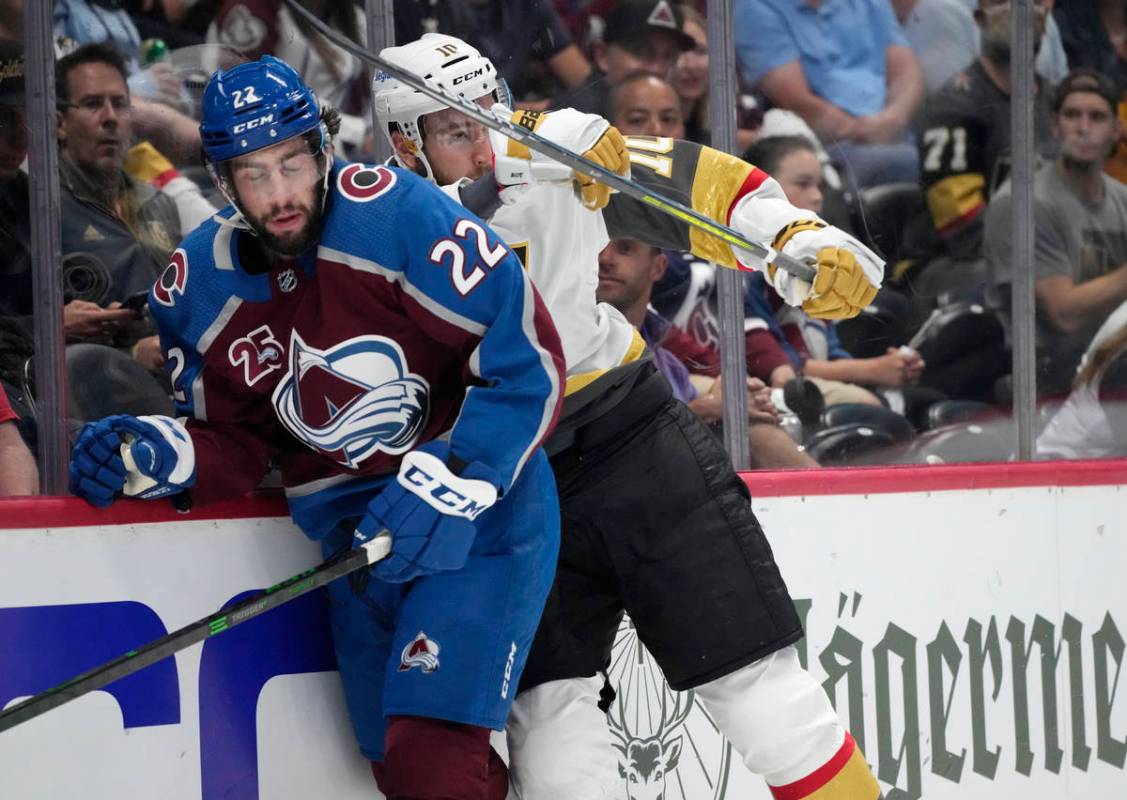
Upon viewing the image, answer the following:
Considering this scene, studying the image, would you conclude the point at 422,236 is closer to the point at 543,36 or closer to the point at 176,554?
the point at 176,554

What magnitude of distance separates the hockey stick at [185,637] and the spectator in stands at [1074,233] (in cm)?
211

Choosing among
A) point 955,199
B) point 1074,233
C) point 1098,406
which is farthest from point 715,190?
point 1098,406

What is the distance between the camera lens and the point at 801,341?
3.24 m

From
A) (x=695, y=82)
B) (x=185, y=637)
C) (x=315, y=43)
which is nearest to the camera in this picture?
(x=185, y=637)

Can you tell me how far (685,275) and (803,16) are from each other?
2.30 ft

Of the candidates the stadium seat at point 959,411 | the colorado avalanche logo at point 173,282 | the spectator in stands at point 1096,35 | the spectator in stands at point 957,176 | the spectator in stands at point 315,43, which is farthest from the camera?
the spectator in stands at point 1096,35

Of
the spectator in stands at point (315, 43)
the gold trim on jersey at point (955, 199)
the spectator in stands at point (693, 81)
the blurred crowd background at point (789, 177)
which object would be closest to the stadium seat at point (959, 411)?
the blurred crowd background at point (789, 177)

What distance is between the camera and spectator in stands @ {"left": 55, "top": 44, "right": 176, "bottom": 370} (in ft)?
7.29

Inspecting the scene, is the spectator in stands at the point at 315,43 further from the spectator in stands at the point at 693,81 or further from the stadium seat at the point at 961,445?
Answer: the stadium seat at the point at 961,445

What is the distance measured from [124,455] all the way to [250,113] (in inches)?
17.0

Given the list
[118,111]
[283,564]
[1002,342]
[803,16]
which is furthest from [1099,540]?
[118,111]

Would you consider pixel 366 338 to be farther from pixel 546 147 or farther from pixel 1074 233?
pixel 1074 233

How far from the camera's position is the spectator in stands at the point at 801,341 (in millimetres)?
3146

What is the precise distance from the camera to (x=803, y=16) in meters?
3.32
